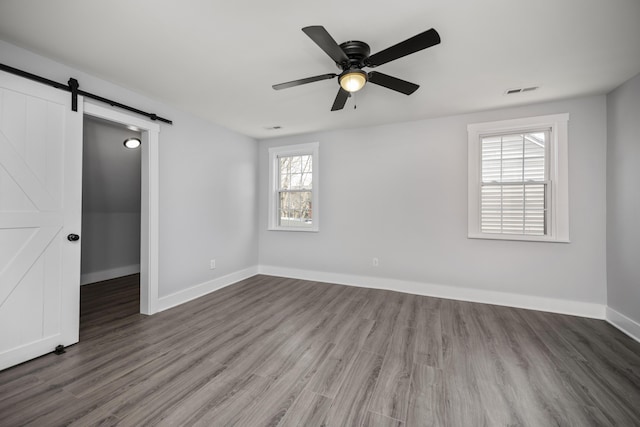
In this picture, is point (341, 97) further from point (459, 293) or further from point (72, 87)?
point (459, 293)

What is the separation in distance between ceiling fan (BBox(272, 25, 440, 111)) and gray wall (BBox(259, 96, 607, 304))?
190cm

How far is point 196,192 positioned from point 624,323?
17.5ft

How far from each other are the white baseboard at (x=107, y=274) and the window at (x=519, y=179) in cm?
619

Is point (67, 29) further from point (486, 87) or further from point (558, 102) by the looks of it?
point (558, 102)

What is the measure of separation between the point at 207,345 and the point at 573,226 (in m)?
4.41

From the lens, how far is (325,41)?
5.61 feet

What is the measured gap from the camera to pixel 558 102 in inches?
129

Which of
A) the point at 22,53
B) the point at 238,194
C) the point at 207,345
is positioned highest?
the point at 22,53

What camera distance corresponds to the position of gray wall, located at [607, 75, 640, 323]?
2645mm

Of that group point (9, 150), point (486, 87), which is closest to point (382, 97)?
point (486, 87)

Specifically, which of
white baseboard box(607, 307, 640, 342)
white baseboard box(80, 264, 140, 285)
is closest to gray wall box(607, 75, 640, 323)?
white baseboard box(607, 307, 640, 342)

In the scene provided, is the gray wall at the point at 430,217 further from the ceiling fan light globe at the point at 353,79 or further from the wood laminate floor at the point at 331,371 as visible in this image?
the ceiling fan light globe at the point at 353,79

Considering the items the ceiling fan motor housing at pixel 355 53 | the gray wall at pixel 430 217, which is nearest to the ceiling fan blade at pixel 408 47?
the ceiling fan motor housing at pixel 355 53

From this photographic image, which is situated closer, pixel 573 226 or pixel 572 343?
pixel 572 343
